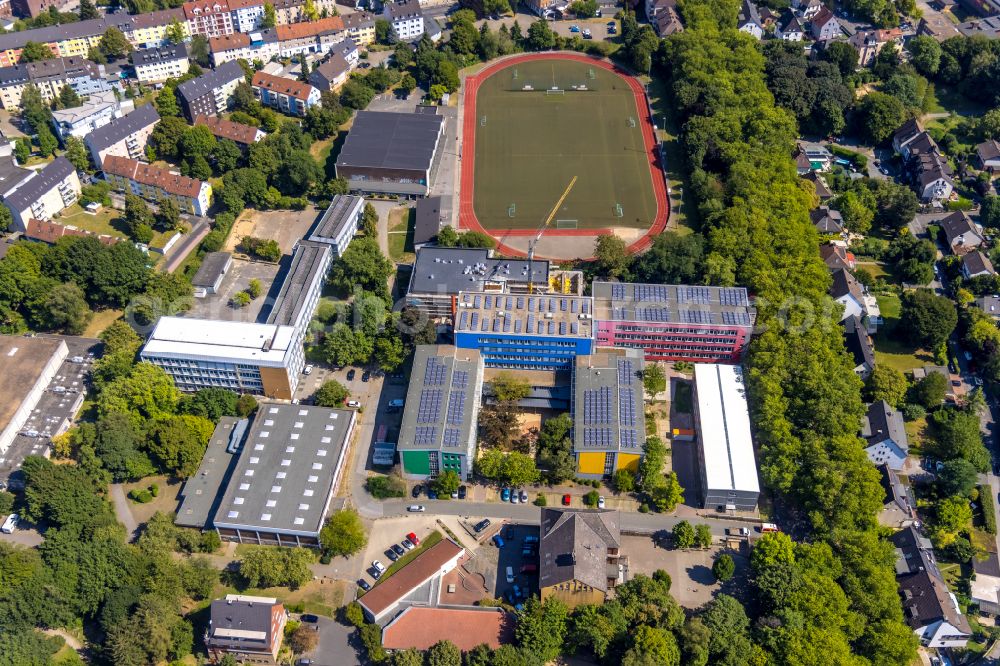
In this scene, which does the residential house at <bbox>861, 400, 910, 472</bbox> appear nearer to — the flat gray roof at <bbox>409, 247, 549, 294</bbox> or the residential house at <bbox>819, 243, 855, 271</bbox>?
the residential house at <bbox>819, 243, 855, 271</bbox>

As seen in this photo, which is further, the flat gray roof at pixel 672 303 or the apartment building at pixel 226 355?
the flat gray roof at pixel 672 303

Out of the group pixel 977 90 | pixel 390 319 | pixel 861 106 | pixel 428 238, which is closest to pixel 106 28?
pixel 428 238

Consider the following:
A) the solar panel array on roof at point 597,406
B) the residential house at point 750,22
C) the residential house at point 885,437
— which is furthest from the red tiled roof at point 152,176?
the residential house at point 750,22

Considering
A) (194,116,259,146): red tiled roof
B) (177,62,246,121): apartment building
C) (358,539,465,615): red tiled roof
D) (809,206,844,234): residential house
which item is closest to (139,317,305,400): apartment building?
(358,539,465,615): red tiled roof

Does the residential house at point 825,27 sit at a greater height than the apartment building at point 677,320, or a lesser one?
greater

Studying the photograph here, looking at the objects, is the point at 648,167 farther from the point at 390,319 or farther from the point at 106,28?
the point at 106,28

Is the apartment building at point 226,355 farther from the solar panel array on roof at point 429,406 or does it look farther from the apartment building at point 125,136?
the apartment building at point 125,136
